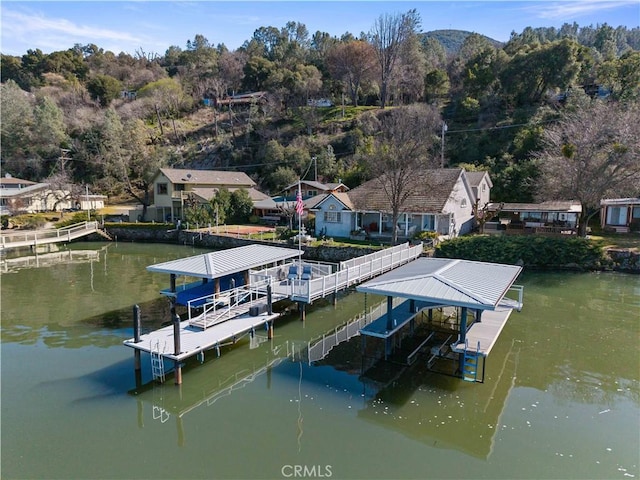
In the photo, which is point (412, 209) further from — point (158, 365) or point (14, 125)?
point (14, 125)

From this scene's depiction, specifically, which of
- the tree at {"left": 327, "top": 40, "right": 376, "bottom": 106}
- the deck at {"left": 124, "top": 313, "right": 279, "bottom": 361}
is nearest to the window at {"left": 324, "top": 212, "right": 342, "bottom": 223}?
the deck at {"left": 124, "top": 313, "right": 279, "bottom": 361}

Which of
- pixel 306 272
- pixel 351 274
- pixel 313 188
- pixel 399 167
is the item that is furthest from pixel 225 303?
pixel 313 188

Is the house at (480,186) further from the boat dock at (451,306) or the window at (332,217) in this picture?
the boat dock at (451,306)

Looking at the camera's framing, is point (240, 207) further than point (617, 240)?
Yes

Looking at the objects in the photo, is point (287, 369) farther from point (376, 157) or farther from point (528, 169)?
point (528, 169)

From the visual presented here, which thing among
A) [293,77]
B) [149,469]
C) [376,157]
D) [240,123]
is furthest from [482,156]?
[149,469]

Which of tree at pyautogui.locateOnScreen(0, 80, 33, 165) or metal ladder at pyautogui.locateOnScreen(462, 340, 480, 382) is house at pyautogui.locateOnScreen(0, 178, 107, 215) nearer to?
tree at pyautogui.locateOnScreen(0, 80, 33, 165)
